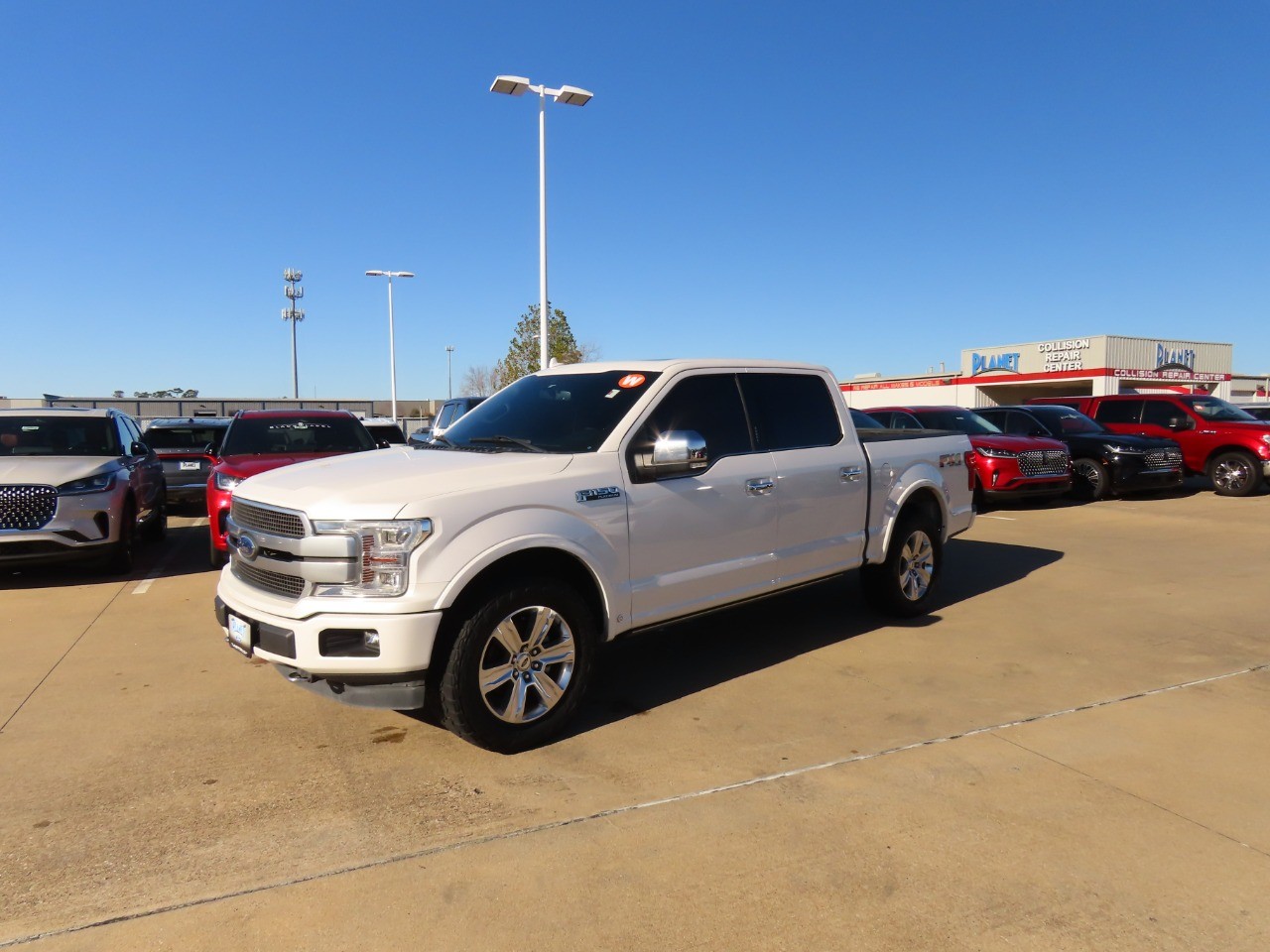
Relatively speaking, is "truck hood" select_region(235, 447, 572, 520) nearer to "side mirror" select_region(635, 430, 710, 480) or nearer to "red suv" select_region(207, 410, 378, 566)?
"side mirror" select_region(635, 430, 710, 480)

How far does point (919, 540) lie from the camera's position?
6371 millimetres

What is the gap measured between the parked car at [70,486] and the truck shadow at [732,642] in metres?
5.26

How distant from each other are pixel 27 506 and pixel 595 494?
240 inches

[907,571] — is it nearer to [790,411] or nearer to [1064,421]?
[790,411]

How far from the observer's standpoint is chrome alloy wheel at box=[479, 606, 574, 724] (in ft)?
12.6

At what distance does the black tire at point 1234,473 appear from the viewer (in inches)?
563

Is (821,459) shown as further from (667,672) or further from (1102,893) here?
(1102,893)

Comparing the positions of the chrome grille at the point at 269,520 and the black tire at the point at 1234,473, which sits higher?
the chrome grille at the point at 269,520

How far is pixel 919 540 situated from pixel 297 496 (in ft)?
14.6

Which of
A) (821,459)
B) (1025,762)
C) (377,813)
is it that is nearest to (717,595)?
(821,459)

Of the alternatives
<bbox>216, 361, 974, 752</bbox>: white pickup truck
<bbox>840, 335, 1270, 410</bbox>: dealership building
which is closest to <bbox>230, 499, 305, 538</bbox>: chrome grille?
<bbox>216, 361, 974, 752</bbox>: white pickup truck

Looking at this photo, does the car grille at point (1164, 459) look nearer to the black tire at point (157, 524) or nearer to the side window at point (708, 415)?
the side window at point (708, 415)

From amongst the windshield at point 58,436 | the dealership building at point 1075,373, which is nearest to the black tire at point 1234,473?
the windshield at point 58,436

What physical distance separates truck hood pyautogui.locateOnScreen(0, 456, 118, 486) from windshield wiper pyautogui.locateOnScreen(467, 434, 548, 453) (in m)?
5.03
